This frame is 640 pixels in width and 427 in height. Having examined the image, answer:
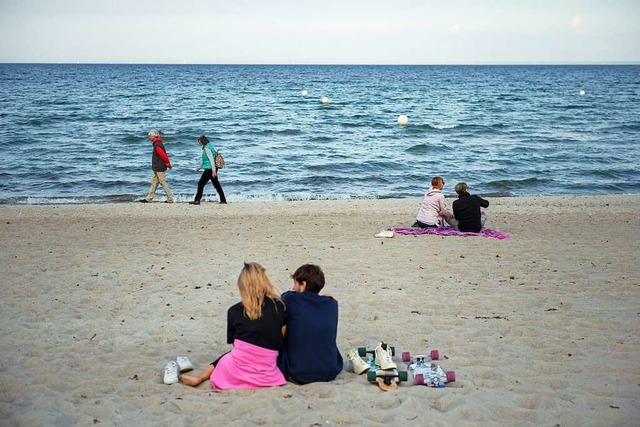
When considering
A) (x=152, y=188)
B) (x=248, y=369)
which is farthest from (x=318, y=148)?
(x=248, y=369)

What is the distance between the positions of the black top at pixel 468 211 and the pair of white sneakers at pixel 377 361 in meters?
6.11

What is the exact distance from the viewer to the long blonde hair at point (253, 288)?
208 inches

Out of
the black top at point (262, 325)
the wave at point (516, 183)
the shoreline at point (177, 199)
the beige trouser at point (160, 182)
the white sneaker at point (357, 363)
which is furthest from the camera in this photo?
the wave at point (516, 183)

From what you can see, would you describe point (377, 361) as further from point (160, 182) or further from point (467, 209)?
point (160, 182)

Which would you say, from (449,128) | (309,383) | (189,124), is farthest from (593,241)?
(189,124)

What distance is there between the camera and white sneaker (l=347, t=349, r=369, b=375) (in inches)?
228

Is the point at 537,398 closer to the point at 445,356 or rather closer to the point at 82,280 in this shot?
the point at 445,356

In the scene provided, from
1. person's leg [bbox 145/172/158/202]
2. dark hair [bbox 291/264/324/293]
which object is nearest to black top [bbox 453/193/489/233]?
dark hair [bbox 291/264/324/293]

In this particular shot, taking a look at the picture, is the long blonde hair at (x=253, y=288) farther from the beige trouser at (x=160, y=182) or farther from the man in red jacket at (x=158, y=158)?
the beige trouser at (x=160, y=182)

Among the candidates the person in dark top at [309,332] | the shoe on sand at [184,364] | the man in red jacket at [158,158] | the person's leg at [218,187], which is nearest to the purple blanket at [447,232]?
the person's leg at [218,187]

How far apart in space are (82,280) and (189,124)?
27.5m

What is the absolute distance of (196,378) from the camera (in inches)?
222

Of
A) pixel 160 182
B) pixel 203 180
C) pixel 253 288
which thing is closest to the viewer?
pixel 253 288

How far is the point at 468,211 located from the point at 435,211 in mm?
669
